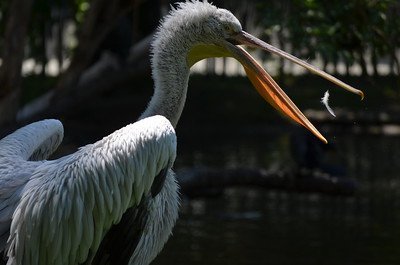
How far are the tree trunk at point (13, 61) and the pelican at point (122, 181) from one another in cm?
385

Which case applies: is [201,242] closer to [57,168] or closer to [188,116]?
[57,168]

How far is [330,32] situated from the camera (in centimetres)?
728

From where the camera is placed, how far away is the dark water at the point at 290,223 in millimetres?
8641

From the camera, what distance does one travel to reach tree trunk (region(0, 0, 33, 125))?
887 cm

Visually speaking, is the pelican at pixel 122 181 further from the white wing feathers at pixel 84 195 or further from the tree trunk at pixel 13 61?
the tree trunk at pixel 13 61

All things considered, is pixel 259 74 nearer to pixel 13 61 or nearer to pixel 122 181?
pixel 122 181

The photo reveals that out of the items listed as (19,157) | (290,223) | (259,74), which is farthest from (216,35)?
(290,223)

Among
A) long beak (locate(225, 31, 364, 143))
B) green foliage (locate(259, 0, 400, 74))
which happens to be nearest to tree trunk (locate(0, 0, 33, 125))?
green foliage (locate(259, 0, 400, 74))

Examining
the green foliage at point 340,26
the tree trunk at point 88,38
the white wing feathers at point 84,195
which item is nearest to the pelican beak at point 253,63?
the white wing feathers at point 84,195

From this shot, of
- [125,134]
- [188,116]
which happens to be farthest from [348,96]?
[125,134]

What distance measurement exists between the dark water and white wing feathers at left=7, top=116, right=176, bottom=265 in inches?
152

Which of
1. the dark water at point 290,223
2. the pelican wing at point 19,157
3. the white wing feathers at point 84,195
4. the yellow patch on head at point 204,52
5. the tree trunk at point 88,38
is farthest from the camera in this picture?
the tree trunk at point 88,38

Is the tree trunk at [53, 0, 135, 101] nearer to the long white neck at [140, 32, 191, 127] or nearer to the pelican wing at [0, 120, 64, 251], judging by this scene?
the pelican wing at [0, 120, 64, 251]

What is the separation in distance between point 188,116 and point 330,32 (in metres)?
11.1
